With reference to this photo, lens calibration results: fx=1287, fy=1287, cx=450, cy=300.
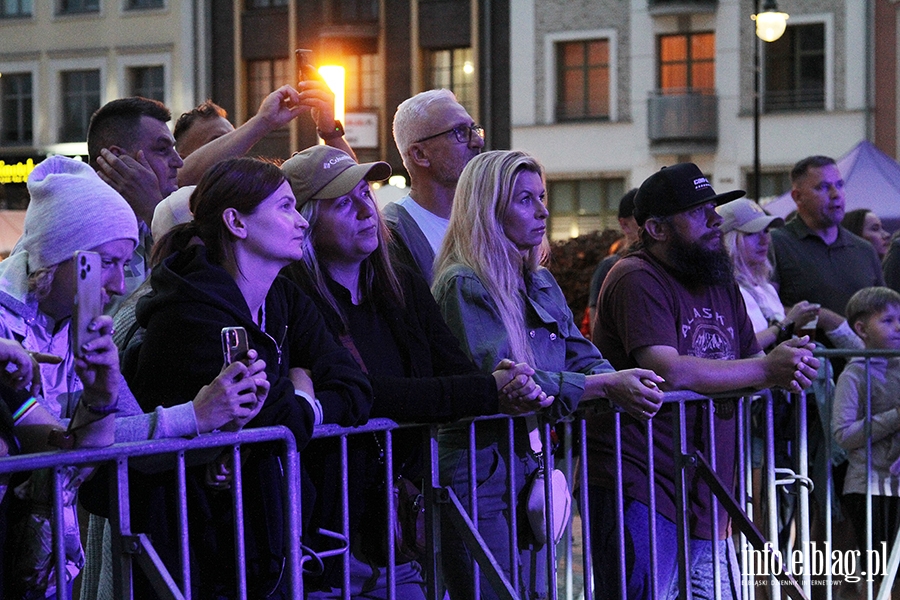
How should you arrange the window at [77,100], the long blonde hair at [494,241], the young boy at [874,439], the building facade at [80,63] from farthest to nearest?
the window at [77,100] → the building facade at [80,63] → the young boy at [874,439] → the long blonde hair at [494,241]

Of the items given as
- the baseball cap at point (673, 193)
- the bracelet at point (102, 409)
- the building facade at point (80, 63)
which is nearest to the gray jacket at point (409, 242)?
the baseball cap at point (673, 193)

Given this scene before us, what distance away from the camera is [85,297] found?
2621 millimetres

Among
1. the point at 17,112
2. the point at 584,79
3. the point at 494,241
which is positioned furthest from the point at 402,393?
the point at 17,112

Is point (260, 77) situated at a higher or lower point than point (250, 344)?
higher

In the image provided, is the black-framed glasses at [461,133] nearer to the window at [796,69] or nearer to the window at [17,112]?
the window at [796,69]

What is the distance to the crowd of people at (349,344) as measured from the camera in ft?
10.3

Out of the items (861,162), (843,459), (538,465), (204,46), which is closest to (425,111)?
(538,465)

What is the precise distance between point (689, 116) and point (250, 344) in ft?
85.0

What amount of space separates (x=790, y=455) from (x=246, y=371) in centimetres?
362

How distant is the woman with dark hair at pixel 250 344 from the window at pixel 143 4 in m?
31.2

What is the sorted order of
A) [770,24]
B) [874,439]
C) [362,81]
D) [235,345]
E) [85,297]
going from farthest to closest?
[362,81]
[770,24]
[874,439]
[235,345]
[85,297]

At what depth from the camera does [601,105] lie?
29484mm

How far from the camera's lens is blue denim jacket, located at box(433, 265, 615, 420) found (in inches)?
163

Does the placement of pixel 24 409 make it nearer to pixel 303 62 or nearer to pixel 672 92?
pixel 303 62
